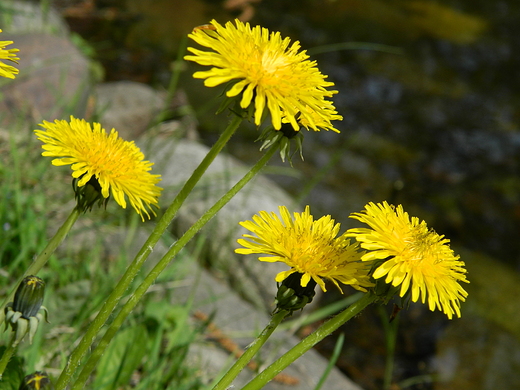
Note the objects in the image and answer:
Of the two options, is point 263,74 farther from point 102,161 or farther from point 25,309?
point 25,309

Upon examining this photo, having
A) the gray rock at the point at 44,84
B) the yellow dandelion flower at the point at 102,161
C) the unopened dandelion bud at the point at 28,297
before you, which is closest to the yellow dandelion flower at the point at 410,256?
the yellow dandelion flower at the point at 102,161

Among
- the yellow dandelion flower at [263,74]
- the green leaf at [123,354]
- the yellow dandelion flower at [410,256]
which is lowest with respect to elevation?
the green leaf at [123,354]

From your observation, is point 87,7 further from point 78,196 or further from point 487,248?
point 78,196

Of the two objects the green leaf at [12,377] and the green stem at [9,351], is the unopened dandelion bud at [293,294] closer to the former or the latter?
the green stem at [9,351]

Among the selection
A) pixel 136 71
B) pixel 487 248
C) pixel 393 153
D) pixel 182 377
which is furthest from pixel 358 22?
pixel 182 377

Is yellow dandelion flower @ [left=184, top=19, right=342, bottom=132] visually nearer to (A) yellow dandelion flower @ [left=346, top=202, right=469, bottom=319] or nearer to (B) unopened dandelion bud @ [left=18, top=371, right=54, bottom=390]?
(A) yellow dandelion flower @ [left=346, top=202, right=469, bottom=319]

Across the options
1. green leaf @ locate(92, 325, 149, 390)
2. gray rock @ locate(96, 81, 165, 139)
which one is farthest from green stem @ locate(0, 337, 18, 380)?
gray rock @ locate(96, 81, 165, 139)
